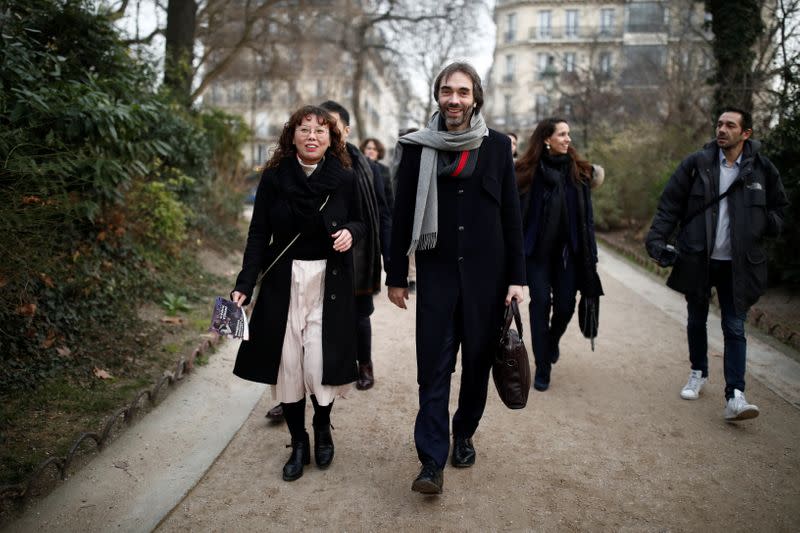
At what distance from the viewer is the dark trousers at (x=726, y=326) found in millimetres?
4211

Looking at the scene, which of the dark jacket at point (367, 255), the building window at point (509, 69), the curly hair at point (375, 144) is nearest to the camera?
the dark jacket at point (367, 255)

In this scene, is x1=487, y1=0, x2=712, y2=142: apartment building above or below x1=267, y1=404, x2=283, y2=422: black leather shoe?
above

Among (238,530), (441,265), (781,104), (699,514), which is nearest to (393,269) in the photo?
(441,265)

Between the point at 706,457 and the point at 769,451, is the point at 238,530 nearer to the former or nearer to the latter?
the point at 706,457

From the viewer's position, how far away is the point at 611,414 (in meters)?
4.40

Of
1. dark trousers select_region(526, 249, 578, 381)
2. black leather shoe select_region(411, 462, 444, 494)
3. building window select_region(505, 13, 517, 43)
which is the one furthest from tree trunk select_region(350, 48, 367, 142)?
building window select_region(505, 13, 517, 43)

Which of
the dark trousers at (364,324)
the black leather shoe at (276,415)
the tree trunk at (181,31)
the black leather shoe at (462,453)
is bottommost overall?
the black leather shoe at (276,415)

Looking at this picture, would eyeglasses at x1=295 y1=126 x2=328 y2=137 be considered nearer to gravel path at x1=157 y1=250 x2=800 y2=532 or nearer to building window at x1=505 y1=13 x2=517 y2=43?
gravel path at x1=157 y1=250 x2=800 y2=532

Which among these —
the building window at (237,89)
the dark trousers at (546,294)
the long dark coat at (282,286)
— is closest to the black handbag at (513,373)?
the long dark coat at (282,286)

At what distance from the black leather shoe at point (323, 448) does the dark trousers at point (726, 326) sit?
9.16 feet

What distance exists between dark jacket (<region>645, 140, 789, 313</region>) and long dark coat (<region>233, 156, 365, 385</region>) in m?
2.40

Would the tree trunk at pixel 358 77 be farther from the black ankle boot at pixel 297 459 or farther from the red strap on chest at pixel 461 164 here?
the black ankle boot at pixel 297 459

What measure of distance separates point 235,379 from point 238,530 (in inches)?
87.8

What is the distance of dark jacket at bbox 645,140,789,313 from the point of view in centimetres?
419
